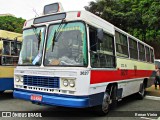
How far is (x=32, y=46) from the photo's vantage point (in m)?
7.64

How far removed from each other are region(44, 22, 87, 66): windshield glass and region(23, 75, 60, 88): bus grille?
1.39 ft

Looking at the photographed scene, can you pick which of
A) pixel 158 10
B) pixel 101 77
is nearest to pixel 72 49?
pixel 101 77

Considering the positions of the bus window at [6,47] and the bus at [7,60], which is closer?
the bus at [7,60]

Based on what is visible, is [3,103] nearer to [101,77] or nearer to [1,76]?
[1,76]

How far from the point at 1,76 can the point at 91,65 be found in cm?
481

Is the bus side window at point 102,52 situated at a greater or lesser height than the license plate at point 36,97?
greater

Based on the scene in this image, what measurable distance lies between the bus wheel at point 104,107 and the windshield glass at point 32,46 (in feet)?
7.09

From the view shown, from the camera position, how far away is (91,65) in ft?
22.3

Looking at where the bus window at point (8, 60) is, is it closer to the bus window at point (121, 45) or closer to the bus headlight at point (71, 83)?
the bus window at point (121, 45)

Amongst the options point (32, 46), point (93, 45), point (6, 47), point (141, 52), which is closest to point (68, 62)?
point (93, 45)

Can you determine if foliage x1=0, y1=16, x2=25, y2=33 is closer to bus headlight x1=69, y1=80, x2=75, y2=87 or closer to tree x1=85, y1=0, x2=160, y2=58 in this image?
tree x1=85, y1=0, x2=160, y2=58

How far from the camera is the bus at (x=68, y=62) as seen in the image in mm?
6594

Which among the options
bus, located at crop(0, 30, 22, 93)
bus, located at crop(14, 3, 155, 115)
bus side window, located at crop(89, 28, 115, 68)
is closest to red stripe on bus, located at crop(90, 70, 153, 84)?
bus, located at crop(14, 3, 155, 115)

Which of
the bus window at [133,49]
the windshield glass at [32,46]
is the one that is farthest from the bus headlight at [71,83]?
the bus window at [133,49]
